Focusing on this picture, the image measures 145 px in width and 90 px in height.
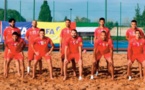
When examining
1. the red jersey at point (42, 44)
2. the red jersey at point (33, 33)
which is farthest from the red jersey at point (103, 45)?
the red jersey at point (33, 33)

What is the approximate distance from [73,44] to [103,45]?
0.94m

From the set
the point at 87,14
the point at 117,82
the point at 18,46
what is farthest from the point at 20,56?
the point at 87,14

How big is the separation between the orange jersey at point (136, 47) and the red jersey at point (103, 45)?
63 cm

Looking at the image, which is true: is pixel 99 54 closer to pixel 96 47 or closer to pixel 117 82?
pixel 96 47

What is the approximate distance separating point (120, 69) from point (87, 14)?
2050cm

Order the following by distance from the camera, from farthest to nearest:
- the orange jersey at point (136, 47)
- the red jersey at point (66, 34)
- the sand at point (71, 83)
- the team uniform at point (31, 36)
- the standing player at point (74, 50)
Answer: the team uniform at point (31, 36)
the red jersey at point (66, 34)
the standing player at point (74, 50)
the orange jersey at point (136, 47)
the sand at point (71, 83)

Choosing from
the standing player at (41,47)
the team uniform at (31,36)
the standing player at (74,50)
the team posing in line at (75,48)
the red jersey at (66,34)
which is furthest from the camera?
the team uniform at (31,36)

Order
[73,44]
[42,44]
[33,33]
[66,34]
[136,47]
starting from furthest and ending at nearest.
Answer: [33,33] < [66,34] < [42,44] < [73,44] < [136,47]

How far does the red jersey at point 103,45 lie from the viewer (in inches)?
465

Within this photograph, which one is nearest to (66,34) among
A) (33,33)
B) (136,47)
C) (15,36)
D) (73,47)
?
(73,47)

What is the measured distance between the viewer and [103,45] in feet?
38.8

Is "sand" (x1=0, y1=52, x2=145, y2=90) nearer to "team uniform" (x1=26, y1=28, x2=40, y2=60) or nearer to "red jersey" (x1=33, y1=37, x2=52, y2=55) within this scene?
"team uniform" (x1=26, y1=28, x2=40, y2=60)

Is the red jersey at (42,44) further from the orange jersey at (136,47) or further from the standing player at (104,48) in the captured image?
the orange jersey at (136,47)

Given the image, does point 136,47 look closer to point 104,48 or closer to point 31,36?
point 104,48
